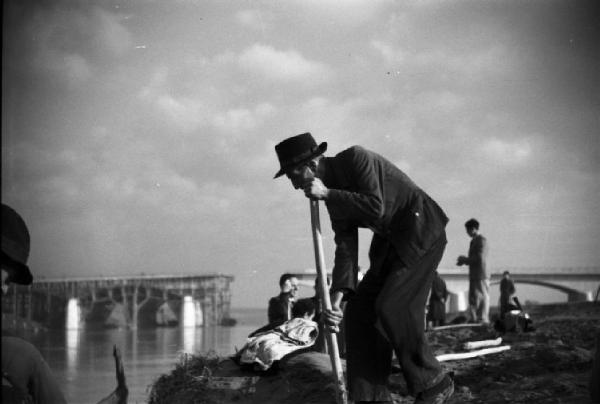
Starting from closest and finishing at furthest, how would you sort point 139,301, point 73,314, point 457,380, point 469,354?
point 457,380 < point 469,354 < point 73,314 < point 139,301

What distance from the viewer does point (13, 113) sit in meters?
3.75

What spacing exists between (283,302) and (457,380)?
2.42 m

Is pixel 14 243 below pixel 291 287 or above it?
above

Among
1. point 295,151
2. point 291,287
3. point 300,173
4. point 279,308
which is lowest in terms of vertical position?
point 279,308

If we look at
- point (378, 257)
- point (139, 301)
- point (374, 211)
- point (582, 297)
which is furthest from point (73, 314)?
point (374, 211)

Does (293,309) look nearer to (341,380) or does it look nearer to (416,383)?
(341,380)

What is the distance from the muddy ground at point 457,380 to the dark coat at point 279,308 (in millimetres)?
1056

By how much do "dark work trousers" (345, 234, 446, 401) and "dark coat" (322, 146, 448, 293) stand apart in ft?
0.19

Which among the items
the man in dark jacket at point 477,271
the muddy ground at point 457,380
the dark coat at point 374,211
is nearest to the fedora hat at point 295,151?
the dark coat at point 374,211

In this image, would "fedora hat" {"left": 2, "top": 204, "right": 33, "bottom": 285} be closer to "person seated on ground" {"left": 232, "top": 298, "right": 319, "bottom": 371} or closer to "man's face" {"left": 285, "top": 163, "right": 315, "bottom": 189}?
"man's face" {"left": 285, "top": 163, "right": 315, "bottom": 189}

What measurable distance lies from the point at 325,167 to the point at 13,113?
1.61m

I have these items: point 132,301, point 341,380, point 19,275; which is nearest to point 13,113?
point 19,275

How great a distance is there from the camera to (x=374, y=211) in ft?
13.3

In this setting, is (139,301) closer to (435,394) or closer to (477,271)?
(477,271)
